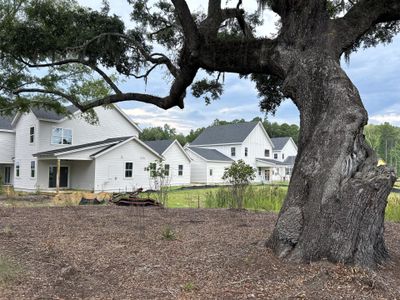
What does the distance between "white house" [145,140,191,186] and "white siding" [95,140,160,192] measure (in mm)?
4471

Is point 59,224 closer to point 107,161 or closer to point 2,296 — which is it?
point 2,296

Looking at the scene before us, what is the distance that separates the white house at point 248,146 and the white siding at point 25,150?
17881mm

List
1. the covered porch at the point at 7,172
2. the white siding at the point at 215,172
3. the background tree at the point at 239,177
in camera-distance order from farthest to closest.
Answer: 1. the white siding at the point at 215,172
2. the covered porch at the point at 7,172
3. the background tree at the point at 239,177

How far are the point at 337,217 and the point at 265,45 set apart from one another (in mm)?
2925

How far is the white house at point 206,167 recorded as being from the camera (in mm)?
38469

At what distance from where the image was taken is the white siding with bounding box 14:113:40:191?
26.8 m

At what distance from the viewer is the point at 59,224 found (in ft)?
22.6

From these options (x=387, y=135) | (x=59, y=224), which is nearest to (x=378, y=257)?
(x=59, y=224)

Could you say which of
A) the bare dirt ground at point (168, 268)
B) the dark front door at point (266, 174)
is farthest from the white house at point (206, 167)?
the bare dirt ground at point (168, 268)

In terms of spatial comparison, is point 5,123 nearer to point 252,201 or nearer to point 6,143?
point 6,143

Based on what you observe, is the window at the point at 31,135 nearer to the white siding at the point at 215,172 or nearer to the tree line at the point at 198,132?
the white siding at the point at 215,172

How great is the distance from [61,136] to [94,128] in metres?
2.66

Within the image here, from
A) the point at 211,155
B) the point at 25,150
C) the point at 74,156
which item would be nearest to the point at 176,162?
the point at 211,155

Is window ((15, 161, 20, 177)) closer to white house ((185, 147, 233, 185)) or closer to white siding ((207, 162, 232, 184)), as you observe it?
white house ((185, 147, 233, 185))
